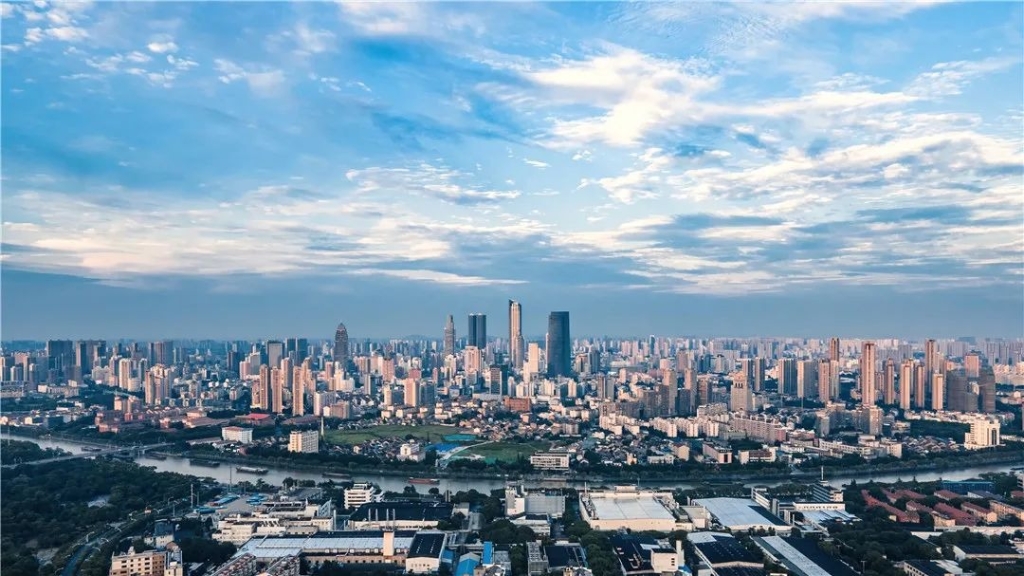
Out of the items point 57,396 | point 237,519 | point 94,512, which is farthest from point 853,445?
point 57,396

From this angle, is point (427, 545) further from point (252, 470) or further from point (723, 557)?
point (252, 470)

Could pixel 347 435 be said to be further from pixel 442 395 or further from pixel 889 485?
pixel 889 485

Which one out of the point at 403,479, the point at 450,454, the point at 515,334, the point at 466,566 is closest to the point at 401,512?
the point at 466,566

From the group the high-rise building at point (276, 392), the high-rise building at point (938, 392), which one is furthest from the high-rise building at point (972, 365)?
the high-rise building at point (276, 392)

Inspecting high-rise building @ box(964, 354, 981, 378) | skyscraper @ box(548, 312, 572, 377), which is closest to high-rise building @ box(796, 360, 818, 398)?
high-rise building @ box(964, 354, 981, 378)

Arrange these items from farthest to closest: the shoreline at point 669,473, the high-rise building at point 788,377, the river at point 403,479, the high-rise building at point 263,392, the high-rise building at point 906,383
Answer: the high-rise building at point 788,377
the high-rise building at point 263,392
the high-rise building at point 906,383
the shoreline at point 669,473
the river at point 403,479

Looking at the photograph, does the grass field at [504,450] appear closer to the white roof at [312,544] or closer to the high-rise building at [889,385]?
the white roof at [312,544]
